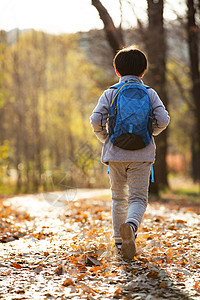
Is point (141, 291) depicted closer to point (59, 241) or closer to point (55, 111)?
point (59, 241)

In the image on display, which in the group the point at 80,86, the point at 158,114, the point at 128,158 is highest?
the point at 80,86

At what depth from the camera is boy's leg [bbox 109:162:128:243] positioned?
402 cm

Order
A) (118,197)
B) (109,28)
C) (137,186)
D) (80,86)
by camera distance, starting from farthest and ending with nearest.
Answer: (80,86)
(109,28)
(118,197)
(137,186)

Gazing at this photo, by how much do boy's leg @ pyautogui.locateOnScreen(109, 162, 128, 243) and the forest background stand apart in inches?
240

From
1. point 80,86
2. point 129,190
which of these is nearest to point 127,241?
point 129,190

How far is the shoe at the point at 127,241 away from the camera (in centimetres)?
355

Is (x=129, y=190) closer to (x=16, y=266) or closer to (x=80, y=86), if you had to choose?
(x=16, y=266)

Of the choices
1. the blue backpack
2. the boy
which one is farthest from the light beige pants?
the blue backpack

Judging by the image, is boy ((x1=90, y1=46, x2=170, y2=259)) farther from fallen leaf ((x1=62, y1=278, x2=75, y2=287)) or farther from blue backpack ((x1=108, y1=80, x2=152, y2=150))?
fallen leaf ((x1=62, y1=278, x2=75, y2=287))

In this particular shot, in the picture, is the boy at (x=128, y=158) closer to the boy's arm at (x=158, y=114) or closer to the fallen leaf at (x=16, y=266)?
the boy's arm at (x=158, y=114)

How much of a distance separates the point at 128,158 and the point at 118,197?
0.49 m

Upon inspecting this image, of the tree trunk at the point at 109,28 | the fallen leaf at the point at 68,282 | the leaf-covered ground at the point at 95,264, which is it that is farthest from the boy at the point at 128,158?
the tree trunk at the point at 109,28

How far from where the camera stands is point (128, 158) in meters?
3.80

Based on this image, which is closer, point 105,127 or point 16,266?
point 16,266
